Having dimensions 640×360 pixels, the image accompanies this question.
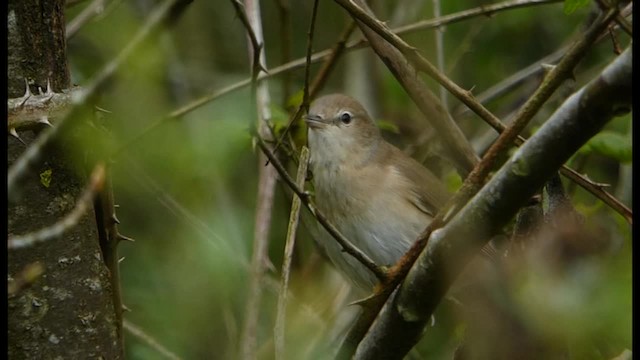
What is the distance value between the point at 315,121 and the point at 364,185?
357 mm

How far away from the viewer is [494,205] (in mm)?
1905

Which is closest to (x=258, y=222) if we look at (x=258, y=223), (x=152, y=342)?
(x=258, y=223)

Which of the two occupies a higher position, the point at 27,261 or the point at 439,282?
the point at 439,282

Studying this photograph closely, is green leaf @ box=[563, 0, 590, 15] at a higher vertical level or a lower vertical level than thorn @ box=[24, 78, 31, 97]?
higher

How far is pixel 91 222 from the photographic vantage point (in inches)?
93.2

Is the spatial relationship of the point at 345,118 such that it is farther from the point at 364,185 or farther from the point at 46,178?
the point at 46,178

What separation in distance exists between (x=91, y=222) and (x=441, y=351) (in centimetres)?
208

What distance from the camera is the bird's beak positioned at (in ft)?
13.5

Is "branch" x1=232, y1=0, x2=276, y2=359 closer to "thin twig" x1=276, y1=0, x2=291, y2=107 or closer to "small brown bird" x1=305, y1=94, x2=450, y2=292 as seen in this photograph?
"small brown bird" x1=305, y1=94, x2=450, y2=292

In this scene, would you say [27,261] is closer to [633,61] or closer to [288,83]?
[633,61]

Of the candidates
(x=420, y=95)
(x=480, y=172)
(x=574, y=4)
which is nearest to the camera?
(x=480, y=172)

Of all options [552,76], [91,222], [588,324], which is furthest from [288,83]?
[588,324]

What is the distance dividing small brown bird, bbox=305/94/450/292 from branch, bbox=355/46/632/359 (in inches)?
62.4

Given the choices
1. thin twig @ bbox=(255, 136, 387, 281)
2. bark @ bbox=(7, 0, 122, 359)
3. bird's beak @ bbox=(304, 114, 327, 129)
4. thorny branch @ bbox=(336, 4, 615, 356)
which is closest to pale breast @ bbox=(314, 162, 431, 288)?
bird's beak @ bbox=(304, 114, 327, 129)
